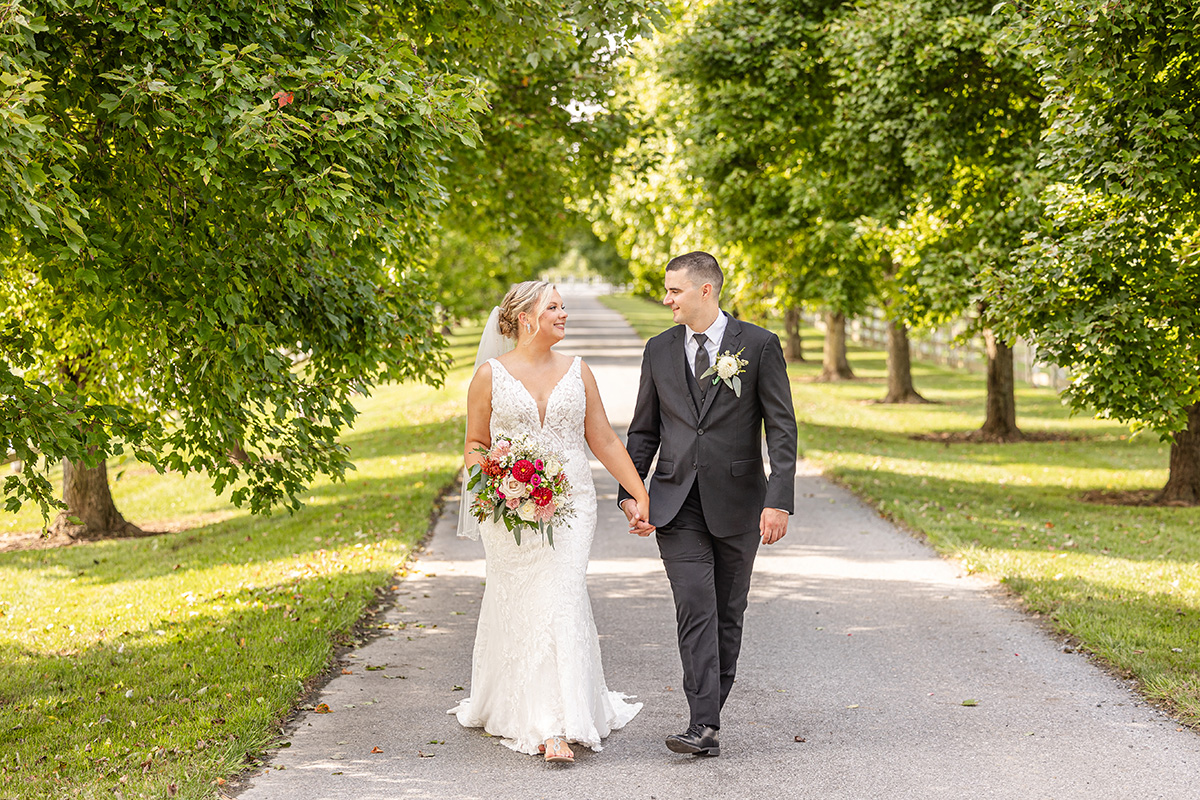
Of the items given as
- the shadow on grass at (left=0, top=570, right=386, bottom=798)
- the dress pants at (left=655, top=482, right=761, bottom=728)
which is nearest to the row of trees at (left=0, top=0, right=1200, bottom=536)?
the shadow on grass at (left=0, top=570, right=386, bottom=798)

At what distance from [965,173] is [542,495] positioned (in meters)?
11.0

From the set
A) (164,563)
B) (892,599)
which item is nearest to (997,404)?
(892,599)

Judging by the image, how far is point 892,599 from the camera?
8414mm

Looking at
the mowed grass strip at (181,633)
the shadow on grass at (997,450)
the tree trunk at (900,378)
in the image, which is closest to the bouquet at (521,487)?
the mowed grass strip at (181,633)

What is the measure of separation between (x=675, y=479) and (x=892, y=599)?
12.2 feet

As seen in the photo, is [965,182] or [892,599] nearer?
[892,599]

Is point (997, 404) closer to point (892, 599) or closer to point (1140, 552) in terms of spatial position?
point (1140, 552)

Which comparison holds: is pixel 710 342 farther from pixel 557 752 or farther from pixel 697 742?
pixel 557 752

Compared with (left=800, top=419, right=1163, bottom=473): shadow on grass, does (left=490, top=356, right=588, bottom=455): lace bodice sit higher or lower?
higher

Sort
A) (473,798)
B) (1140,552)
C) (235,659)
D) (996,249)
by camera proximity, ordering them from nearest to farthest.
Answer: (473,798)
(235,659)
(1140,552)
(996,249)

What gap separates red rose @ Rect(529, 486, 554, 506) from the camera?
5477 mm

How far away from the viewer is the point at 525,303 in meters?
5.66

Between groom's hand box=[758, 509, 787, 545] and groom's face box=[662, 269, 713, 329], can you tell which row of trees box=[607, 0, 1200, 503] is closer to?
groom's face box=[662, 269, 713, 329]

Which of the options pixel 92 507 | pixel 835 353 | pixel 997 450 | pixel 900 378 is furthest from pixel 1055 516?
pixel 835 353
